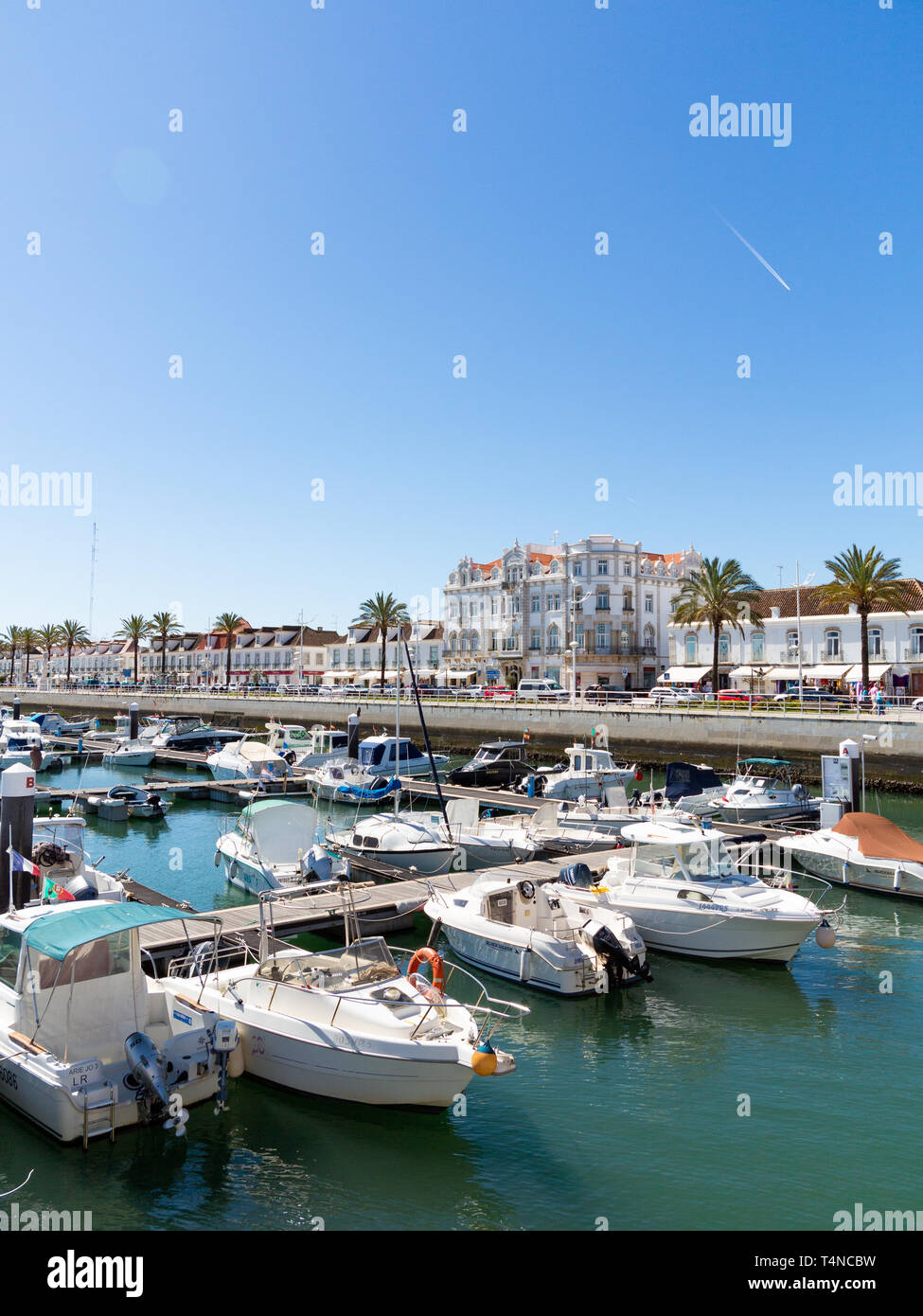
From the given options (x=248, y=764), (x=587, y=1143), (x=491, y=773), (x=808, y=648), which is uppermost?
(x=808, y=648)

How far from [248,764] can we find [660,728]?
25144 millimetres

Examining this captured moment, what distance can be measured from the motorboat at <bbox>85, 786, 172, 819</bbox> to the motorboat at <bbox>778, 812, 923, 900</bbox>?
26220mm

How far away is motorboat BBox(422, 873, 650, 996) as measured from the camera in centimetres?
1731

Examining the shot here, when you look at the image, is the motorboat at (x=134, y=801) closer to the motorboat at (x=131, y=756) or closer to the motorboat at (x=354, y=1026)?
the motorboat at (x=131, y=756)

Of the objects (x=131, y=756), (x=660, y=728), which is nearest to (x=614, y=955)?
(x=660, y=728)

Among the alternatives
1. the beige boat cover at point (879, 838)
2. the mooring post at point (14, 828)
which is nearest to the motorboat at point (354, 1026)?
the mooring post at point (14, 828)

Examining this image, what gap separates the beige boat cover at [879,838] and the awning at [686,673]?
48742mm

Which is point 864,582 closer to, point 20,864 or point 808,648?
point 808,648

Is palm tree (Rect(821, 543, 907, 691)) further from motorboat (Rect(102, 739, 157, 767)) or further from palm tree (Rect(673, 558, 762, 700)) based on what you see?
motorboat (Rect(102, 739, 157, 767))

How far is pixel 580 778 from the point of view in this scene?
38344 mm

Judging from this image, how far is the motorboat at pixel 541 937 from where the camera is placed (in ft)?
56.8
